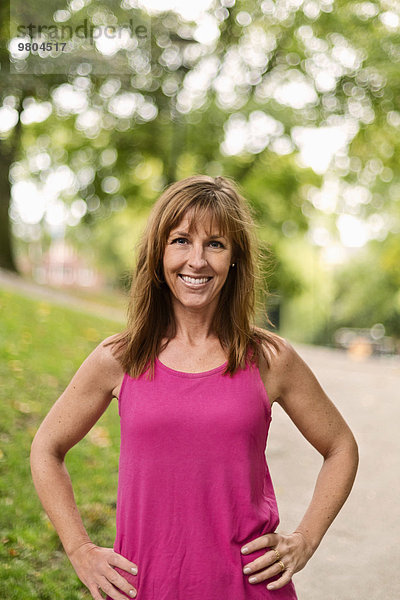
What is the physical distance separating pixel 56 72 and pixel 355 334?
114ft

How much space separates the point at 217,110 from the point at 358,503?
1242 cm

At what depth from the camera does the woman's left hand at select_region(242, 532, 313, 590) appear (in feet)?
6.29

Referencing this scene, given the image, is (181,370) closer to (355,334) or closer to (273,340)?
(273,340)

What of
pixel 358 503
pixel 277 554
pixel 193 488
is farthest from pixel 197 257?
pixel 358 503

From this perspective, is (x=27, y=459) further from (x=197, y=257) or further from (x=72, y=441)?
(x=197, y=257)

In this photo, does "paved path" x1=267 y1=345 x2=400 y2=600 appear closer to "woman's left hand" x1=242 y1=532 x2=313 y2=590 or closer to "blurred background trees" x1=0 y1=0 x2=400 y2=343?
"woman's left hand" x1=242 y1=532 x2=313 y2=590

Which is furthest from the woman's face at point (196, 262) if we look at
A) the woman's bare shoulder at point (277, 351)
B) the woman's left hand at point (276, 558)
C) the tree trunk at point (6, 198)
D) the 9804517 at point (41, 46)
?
the tree trunk at point (6, 198)

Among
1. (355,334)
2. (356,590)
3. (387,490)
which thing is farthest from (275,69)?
(355,334)

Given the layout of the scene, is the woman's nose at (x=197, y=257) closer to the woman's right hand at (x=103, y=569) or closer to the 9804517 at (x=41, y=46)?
the woman's right hand at (x=103, y=569)

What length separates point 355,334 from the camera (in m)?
47.2

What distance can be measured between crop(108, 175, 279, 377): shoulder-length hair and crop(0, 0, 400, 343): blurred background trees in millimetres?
12784

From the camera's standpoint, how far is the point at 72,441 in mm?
2107

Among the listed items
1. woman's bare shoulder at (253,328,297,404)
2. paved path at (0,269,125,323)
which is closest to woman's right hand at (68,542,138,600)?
woman's bare shoulder at (253,328,297,404)

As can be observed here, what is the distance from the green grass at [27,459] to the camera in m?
4.52
